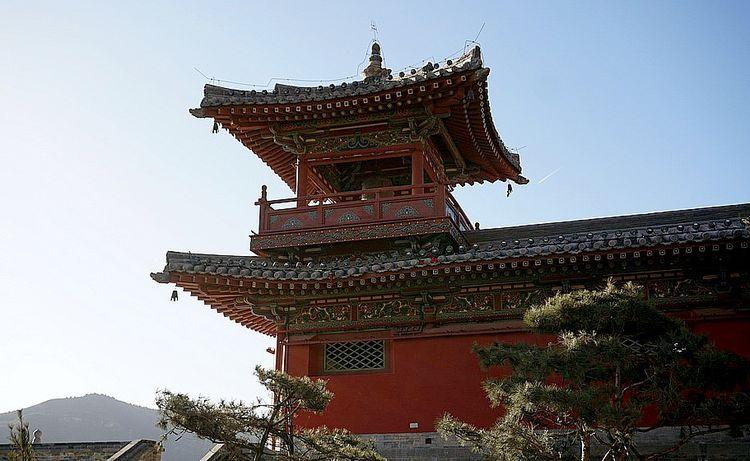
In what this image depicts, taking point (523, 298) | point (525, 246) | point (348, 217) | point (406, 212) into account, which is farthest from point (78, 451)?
point (525, 246)

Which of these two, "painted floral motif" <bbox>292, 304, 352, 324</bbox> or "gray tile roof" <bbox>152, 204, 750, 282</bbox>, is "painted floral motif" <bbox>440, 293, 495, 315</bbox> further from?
"painted floral motif" <bbox>292, 304, 352, 324</bbox>

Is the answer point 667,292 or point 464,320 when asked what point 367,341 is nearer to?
point 464,320

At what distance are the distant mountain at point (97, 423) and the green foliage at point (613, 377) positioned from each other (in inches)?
1847

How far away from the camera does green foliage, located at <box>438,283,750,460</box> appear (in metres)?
9.42

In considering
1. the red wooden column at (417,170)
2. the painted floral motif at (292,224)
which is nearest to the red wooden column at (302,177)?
the painted floral motif at (292,224)

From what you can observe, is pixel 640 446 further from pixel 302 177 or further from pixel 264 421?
pixel 302 177

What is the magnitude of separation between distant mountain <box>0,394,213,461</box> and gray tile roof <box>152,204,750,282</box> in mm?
41589

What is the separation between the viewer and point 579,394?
9297 mm

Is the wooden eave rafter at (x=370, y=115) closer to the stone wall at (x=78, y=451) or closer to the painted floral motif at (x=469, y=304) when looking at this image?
the painted floral motif at (x=469, y=304)

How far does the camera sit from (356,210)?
1638cm

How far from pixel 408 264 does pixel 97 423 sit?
50414 millimetres

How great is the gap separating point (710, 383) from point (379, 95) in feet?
29.1

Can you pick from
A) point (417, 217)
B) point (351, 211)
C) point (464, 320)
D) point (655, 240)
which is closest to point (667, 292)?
point (655, 240)

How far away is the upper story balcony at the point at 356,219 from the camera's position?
15.8 meters
